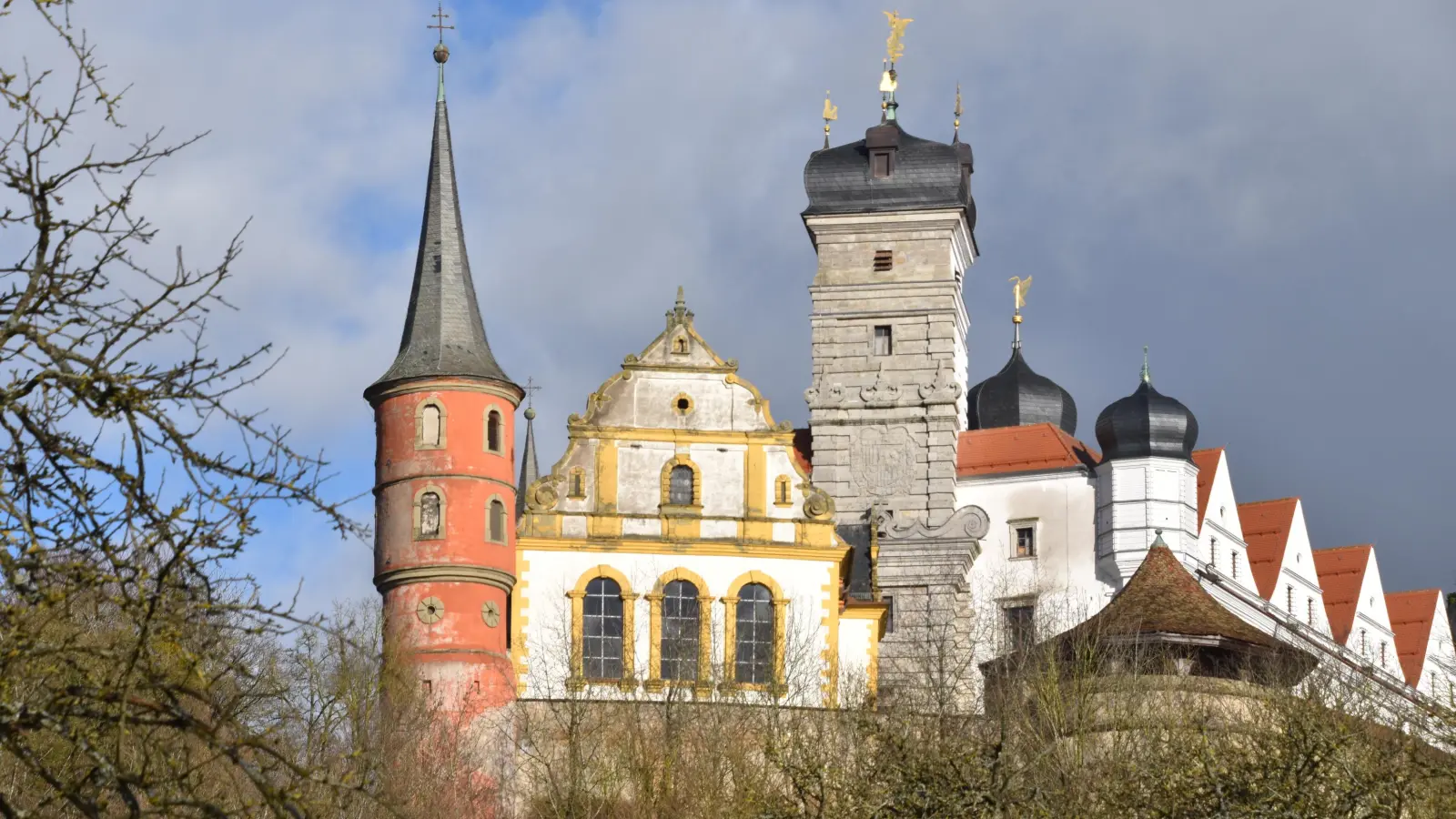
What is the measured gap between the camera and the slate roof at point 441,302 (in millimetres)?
46219

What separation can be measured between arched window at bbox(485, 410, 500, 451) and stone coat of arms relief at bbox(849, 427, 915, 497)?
1568cm

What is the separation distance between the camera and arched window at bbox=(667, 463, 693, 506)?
47.2m

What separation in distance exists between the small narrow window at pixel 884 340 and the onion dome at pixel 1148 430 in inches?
200

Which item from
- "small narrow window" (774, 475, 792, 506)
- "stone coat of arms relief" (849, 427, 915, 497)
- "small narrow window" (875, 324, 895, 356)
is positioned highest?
"small narrow window" (875, 324, 895, 356)

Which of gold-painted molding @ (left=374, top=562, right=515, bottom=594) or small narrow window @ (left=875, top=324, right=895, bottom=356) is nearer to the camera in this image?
gold-painted molding @ (left=374, top=562, right=515, bottom=594)

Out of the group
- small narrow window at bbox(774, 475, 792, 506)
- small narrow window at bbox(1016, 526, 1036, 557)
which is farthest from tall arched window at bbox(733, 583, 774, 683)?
small narrow window at bbox(1016, 526, 1036, 557)

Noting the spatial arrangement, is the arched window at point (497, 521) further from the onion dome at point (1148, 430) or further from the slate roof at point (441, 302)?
the onion dome at point (1148, 430)

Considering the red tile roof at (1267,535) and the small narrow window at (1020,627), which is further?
the red tile roof at (1267,535)

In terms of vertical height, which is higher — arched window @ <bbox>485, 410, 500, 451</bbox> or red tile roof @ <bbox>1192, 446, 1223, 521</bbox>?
red tile roof @ <bbox>1192, 446, 1223, 521</bbox>

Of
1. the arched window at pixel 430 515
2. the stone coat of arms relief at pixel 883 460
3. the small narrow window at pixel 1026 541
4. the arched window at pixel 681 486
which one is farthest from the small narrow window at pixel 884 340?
the arched window at pixel 430 515

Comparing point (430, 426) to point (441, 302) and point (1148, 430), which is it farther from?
point (1148, 430)

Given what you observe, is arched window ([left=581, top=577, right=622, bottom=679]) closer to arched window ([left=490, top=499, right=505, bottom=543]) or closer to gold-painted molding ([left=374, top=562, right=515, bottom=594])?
arched window ([left=490, top=499, right=505, bottom=543])

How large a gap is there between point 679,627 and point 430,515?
4.44m

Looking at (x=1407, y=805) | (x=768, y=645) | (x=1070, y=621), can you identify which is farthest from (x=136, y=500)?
(x=1070, y=621)
